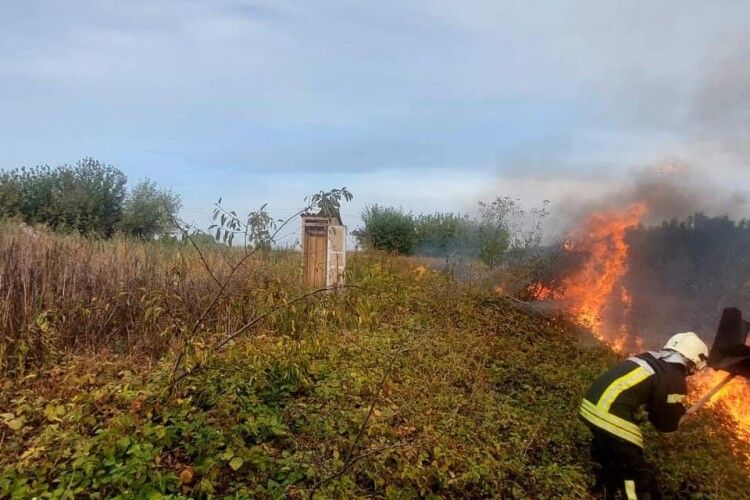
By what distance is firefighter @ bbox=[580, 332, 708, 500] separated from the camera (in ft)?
14.5

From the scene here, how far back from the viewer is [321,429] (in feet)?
15.3

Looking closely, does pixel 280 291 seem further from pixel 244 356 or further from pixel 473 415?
pixel 473 415

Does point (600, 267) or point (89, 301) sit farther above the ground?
point (600, 267)

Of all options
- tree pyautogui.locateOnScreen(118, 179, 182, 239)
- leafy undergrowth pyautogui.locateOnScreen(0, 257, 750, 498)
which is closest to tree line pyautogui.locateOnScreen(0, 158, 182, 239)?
tree pyautogui.locateOnScreen(118, 179, 182, 239)

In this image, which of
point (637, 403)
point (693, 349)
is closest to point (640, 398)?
point (637, 403)

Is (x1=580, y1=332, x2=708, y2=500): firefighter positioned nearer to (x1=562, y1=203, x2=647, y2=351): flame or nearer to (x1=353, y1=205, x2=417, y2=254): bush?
(x1=562, y1=203, x2=647, y2=351): flame

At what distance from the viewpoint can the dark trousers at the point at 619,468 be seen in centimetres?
443

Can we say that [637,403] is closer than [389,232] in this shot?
Yes

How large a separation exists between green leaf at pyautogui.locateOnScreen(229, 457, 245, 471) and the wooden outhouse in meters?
6.89

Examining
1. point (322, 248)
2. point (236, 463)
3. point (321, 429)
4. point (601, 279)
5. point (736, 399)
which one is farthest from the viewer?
point (601, 279)

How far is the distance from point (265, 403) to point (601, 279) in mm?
8804

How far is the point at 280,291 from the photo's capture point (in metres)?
5.18

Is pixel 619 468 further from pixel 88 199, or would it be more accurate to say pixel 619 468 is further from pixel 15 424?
pixel 88 199

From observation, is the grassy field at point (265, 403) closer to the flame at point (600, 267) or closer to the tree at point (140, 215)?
the flame at point (600, 267)
